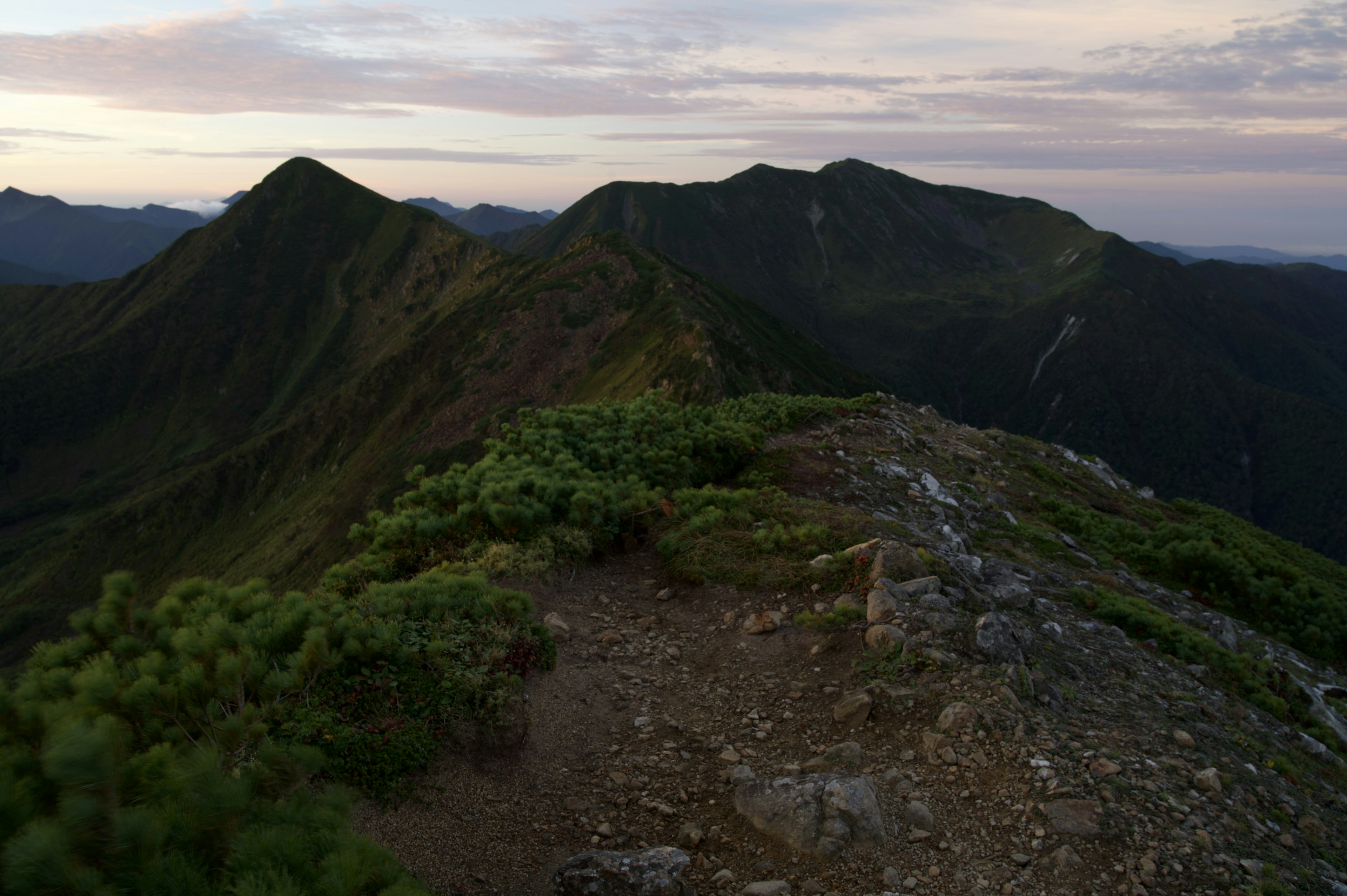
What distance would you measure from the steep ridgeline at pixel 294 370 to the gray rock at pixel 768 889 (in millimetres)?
27951

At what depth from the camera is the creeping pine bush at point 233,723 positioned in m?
2.87

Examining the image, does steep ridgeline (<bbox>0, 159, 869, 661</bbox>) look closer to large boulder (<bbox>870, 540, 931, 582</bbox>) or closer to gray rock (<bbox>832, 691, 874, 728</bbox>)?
large boulder (<bbox>870, 540, 931, 582</bbox>)

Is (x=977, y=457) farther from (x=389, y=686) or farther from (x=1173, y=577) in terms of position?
(x=389, y=686)

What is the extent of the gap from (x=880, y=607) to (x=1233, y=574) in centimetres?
1179

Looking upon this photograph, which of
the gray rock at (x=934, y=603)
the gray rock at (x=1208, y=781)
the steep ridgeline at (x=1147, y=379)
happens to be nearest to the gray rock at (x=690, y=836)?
the gray rock at (x=934, y=603)

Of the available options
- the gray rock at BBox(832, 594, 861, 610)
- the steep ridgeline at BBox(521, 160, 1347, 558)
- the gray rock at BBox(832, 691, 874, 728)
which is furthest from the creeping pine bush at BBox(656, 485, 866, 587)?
the steep ridgeline at BBox(521, 160, 1347, 558)

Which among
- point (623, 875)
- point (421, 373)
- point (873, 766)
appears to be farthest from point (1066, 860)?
point (421, 373)

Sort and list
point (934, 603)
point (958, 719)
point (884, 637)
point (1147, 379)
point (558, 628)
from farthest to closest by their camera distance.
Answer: point (1147, 379)
point (558, 628)
point (934, 603)
point (884, 637)
point (958, 719)

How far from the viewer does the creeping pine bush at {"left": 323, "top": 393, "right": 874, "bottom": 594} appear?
9.36m

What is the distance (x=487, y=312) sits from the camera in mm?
74125

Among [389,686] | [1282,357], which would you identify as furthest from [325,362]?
[1282,357]

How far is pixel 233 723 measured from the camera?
4.17 m

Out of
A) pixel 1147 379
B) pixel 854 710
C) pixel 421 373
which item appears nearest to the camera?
pixel 854 710

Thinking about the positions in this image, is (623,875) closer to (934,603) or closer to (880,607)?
(880,607)
